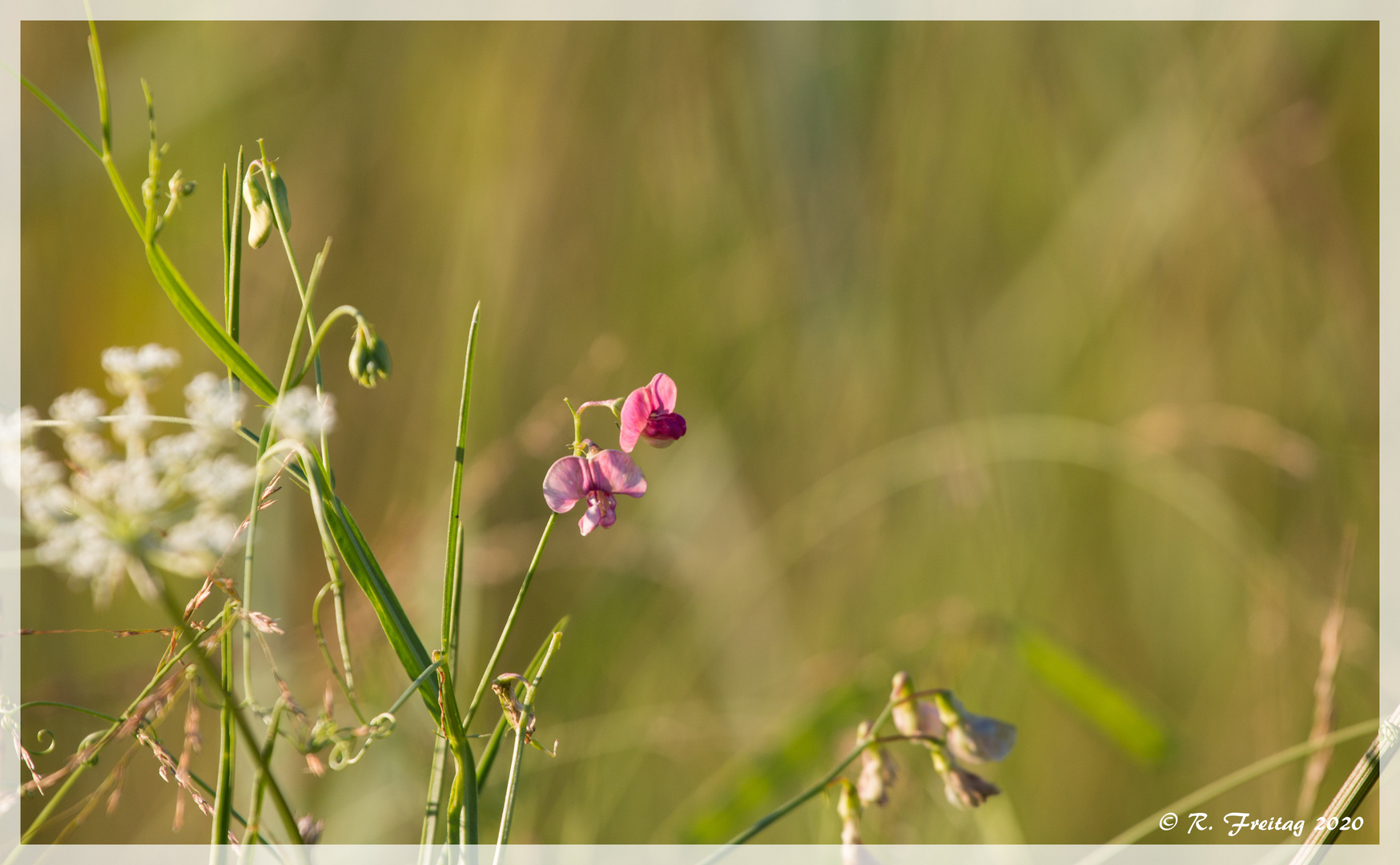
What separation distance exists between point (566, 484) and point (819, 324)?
159 cm

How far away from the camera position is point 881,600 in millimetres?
1856

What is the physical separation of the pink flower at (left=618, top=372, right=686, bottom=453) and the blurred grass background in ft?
3.18

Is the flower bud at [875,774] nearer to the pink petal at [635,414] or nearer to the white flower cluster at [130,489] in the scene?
the pink petal at [635,414]

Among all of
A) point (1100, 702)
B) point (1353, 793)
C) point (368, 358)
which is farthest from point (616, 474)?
point (1100, 702)

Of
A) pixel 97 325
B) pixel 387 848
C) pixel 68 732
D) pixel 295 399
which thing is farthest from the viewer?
pixel 97 325

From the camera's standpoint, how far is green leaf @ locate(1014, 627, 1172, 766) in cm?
91

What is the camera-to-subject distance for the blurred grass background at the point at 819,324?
1.71m

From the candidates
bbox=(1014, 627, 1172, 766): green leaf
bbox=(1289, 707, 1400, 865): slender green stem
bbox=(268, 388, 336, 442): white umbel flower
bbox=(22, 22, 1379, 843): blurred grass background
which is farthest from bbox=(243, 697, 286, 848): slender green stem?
bbox=(22, 22, 1379, 843): blurred grass background

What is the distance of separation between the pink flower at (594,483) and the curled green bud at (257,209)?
0.66 feet

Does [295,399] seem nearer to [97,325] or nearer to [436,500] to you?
[436,500]

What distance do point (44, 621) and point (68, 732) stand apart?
0.81ft

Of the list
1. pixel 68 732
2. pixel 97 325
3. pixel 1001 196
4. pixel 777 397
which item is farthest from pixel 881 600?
pixel 97 325

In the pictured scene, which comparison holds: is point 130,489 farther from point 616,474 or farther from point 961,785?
point 961,785

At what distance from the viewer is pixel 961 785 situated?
53 centimetres
